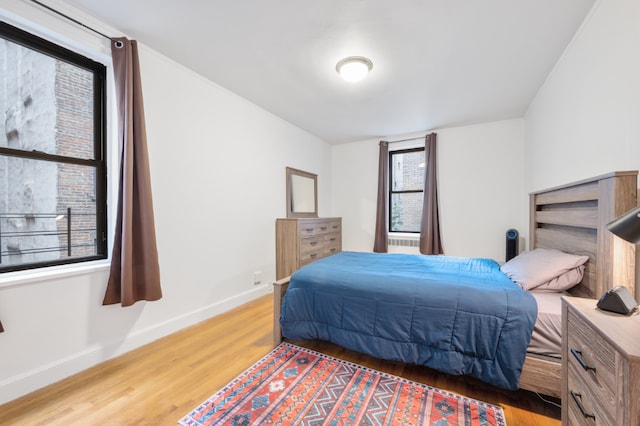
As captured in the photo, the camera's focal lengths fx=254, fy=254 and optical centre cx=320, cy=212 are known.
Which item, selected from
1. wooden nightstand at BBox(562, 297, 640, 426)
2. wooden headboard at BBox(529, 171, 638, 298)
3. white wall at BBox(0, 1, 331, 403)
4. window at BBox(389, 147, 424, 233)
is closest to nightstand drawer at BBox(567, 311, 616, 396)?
wooden nightstand at BBox(562, 297, 640, 426)

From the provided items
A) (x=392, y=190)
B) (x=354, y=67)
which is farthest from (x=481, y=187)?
(x=354, y=67)

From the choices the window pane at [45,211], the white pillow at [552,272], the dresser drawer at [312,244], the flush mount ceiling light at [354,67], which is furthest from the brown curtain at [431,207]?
the window pane at [45,211]

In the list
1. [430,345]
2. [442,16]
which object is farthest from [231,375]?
[442,16]

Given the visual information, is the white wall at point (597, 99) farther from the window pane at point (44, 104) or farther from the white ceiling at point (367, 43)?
the window pane at point (44, 104)

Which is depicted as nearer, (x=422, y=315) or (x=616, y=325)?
(x=616, y=325)

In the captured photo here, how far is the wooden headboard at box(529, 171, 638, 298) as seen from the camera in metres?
1.33

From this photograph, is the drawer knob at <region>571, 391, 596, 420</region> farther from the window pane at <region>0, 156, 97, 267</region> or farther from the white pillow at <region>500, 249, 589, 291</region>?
the window pane at <region>0, 156, 97, 267</region>

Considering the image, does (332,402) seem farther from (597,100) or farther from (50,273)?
(597,100)

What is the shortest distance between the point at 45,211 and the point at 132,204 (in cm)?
52

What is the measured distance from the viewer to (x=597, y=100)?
169cm

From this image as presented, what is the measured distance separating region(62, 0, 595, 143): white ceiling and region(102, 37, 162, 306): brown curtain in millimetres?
336

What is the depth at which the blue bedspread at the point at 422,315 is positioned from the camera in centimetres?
151

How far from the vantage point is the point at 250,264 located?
3.22 meters

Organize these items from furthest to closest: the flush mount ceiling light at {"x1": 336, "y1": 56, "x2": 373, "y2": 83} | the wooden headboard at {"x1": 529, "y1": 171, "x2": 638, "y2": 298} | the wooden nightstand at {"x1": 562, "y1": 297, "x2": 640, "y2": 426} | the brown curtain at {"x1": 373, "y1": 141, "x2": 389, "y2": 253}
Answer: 1. the brown curtain at {"x1": 373, "y1": 141, "x2": 389, "y2": 253}
2. the flush mount ceiling light at {"x1": 336, "y1": 56, "x2": 373, "y2": 83}
3. the wooden headboard at {"x1": 529, "y1": 171, "x2": 638, "y2": 298}
4. the wooden nightstand at {"x1": 562, "y1": 297, "x2": 640, "y2": 426}
